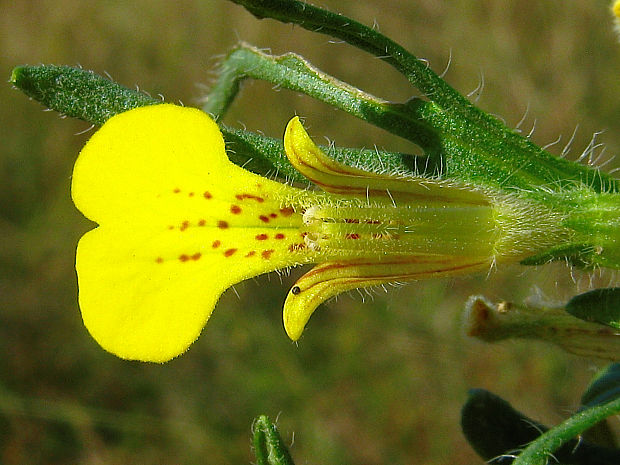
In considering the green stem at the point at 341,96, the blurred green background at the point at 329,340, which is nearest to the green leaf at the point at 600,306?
the green stem at the point at 341,96

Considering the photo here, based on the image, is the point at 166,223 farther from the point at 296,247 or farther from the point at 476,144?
the point at 476,144

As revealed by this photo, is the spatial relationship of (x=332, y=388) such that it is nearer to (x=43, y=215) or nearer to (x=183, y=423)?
(x=183, y=423)

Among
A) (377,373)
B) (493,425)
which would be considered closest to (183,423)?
(377,373)

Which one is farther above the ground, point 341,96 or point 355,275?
point 341,96

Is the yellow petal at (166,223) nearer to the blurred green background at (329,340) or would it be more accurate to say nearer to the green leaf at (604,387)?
the green leaf at (604,387)

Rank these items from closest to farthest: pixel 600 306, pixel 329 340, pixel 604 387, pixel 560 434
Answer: pixel 560 434 < pixel 600 306 < pixel 604 387 < pixel 329 340

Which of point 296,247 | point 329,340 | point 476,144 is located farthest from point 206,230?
point 329,340
